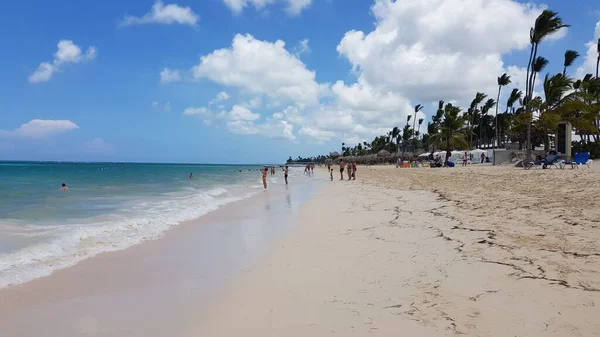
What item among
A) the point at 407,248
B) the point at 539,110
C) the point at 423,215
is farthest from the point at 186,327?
the point at 539,110

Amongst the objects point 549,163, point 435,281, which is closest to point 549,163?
point 549,163

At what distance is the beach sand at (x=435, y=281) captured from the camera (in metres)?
3.28

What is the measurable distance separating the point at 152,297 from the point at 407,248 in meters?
3.74

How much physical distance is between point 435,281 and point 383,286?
61 cm

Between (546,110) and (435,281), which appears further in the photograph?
(546,110)

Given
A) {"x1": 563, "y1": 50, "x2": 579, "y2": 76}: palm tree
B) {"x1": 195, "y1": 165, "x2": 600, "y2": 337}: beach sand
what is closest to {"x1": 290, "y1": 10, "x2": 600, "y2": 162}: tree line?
{"x1": 563, "y1": 50, "x2": 579, "y2": 76}: palm tree

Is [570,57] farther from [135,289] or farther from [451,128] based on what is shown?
[135,289]

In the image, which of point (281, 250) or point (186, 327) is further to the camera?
point (281, 250)

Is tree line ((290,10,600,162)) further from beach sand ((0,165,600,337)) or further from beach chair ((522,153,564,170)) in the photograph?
beach sand ((0,165,600,337))

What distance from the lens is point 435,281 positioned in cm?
427

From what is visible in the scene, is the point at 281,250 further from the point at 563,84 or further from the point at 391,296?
the point at 563,84

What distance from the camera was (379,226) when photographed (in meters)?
7.84

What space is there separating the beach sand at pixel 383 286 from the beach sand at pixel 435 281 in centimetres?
1

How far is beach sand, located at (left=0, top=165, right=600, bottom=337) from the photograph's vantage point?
3332mm
